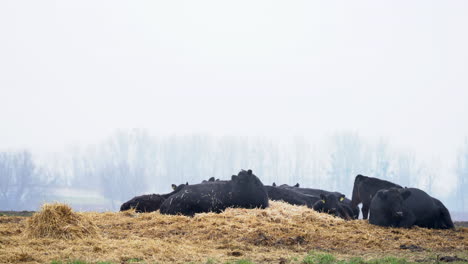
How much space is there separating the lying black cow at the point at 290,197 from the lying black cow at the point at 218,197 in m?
2.53

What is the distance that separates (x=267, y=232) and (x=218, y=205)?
4.24 m

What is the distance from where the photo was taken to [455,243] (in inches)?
559

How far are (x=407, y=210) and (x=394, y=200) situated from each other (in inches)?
18.5

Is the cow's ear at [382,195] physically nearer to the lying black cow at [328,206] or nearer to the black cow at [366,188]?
the lying black cow at [328,206]

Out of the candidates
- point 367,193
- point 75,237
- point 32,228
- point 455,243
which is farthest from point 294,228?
point 367,193

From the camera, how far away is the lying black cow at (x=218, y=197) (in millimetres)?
17844

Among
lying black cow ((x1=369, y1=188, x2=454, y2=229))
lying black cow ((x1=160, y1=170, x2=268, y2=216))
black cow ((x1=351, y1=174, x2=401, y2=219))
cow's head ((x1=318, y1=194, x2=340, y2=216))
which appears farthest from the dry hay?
black cow ((x1=351, y1=174, x2=401, y2=219))

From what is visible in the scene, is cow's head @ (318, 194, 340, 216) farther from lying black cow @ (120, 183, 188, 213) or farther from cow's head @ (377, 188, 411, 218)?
lying black cow @ (120, 183, 188, 213)

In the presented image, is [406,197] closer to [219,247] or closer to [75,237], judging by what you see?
[219,247]

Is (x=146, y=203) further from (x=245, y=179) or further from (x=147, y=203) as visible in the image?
(x=245, y=179)

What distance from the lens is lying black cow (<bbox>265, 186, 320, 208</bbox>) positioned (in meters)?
20.7

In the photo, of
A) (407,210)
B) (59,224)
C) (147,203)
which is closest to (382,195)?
(407,210)

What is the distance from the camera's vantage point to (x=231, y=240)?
13125 millimetres

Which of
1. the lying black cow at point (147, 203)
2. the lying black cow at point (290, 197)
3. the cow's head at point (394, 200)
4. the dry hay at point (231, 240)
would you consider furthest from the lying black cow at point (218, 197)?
the cow's head at point (394, 200)
